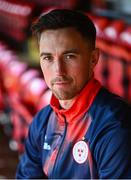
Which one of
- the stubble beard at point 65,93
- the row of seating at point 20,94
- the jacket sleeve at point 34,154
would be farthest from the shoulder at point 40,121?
Result: the row of seating at point 20,94

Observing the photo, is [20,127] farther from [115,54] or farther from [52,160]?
[52,160]

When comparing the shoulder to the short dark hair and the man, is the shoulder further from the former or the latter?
the short dark hair

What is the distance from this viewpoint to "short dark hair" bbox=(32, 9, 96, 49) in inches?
34.3

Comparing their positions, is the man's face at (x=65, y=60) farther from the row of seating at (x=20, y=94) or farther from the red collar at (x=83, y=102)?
the row of seating at (x=20, y=94)

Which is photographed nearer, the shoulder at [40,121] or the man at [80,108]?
the man at [80,108]

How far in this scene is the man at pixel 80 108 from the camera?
83cm

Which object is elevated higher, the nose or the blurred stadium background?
the nose

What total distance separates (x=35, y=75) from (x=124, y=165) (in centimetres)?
184

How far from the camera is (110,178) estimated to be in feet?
2.77

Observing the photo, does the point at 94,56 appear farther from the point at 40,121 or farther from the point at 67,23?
the point at 40,121

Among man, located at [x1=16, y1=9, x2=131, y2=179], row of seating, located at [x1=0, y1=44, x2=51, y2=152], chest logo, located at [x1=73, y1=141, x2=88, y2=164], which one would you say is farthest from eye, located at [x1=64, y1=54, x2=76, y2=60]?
row of seating, located at [x1=0, y1=44, x2=51, y2=152]

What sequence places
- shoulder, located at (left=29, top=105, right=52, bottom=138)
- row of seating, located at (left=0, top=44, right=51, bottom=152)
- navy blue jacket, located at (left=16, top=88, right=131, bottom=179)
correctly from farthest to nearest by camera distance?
row of seating, located at (left=0, top=44, right=51, bottom=152) < shoulder, located at (left=29, top=105, right=52, bottom=138) < navy blue jacket, located at (left=16, top=88, right=131, bottom=179)

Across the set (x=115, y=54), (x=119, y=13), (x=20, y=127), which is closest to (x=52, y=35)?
(x=20, y=127)

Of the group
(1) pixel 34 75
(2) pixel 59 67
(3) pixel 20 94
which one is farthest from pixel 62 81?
(1) pixel 34 75
